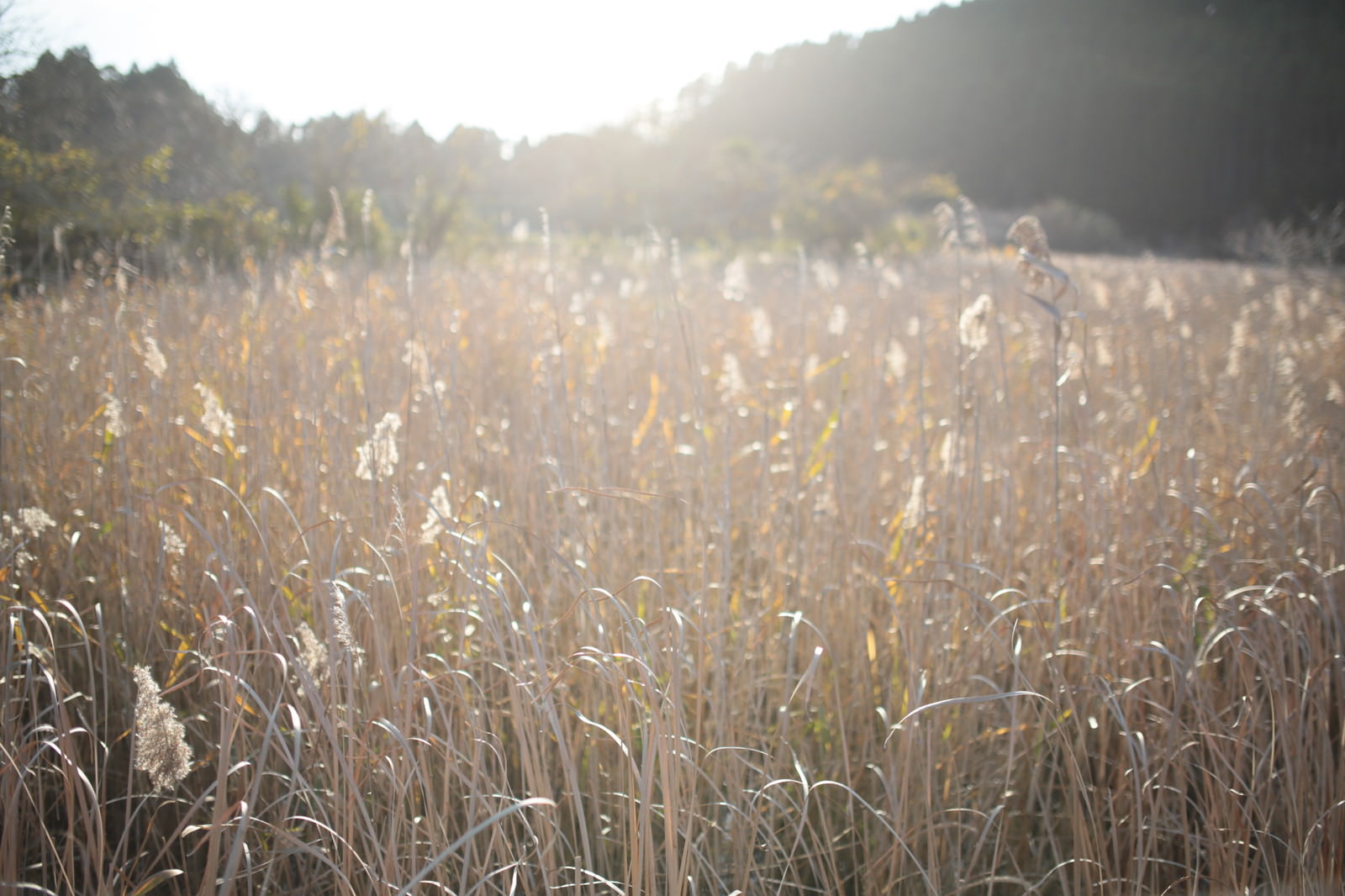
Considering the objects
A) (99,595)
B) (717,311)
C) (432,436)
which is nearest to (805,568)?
(432,436)

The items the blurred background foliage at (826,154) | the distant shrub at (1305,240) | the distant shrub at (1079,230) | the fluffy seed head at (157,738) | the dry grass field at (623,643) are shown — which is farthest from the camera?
the distant shrub at (1079,230)

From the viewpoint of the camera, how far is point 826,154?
4062 centimetres

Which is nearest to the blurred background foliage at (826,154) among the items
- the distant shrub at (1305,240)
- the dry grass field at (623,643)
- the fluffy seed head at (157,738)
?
the distant shrub at (1305,240)

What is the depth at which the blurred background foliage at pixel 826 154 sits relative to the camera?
8.91 ft

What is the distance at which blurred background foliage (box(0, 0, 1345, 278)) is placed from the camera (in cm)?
272

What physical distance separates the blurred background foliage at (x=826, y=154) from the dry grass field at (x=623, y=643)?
0.65 meters

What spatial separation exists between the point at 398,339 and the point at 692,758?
90.3 inches

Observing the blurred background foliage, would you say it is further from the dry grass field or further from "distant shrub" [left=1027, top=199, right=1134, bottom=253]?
the dry grass field

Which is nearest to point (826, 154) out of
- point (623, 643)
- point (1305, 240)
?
point (1305, 240)

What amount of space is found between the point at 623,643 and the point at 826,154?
44.1 metres

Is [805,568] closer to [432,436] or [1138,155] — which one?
[432,436]

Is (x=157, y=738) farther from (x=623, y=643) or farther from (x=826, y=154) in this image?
(x=826, y=154)

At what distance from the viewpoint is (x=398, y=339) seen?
288 cm

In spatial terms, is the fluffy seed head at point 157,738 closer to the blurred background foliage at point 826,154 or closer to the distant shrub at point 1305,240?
the blurred background foliage at point 826,154
